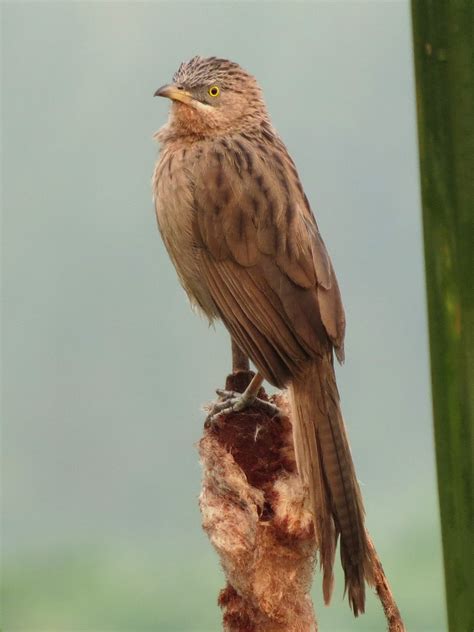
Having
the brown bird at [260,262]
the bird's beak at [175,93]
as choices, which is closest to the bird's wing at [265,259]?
the brown bird at [260,262]

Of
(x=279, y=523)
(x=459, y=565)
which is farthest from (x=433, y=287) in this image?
(x=279, y=523)

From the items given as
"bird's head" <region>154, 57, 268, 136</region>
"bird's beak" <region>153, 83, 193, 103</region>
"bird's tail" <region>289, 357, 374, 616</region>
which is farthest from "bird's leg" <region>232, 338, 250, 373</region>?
"bird's beak" <region>153, 83, 193, 103</region>

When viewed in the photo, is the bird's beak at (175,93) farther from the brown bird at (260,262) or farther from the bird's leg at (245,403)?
the bird's leg at (245,403)

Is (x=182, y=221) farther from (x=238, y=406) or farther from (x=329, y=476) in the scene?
(x=329, y=476)

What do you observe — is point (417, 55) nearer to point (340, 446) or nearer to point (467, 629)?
point (467, 629)

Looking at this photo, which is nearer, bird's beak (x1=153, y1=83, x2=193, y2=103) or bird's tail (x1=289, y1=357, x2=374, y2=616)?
bird's tail (x1=289, y1=357, x2=374, y2=616)

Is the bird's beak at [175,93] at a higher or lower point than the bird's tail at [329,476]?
higher

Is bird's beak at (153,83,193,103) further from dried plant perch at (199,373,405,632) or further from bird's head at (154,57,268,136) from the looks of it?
dried plant perch at (199,373,405,632)

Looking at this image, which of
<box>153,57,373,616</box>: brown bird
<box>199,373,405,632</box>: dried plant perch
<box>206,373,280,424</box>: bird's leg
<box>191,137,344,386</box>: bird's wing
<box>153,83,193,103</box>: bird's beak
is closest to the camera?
<box>199,373,405,632</box>: dried plant perch
